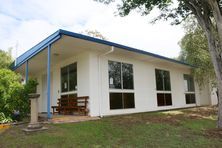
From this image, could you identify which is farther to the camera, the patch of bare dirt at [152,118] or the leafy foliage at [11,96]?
the leafy foliage at [11,96]

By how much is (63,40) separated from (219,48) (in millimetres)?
5479

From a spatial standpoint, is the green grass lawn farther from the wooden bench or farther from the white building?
the wooden bench

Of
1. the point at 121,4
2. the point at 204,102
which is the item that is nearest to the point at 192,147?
the point at 121,4

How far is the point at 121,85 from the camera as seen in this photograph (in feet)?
29.7

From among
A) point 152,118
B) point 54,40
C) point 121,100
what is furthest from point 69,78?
point 152,118

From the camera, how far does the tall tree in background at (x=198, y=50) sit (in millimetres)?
12039

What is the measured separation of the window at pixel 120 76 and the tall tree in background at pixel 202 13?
7.83 ft

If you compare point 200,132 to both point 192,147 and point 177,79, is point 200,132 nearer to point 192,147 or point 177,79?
point 192,147

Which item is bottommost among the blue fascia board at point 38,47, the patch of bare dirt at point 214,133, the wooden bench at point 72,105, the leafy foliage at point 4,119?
the patch of bare dirt at point 214,133

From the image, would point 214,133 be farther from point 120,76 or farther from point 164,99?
point 164,99

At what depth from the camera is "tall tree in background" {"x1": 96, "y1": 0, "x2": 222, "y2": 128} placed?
621cm

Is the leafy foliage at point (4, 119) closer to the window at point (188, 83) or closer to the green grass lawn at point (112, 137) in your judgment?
the green grass lawn at point (112, 137)

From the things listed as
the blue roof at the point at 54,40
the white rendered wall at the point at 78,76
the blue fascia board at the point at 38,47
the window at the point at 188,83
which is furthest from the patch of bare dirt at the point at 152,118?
the window at the point at 188,83

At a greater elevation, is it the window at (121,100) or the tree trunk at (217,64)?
the tree trunk at (217,64)
